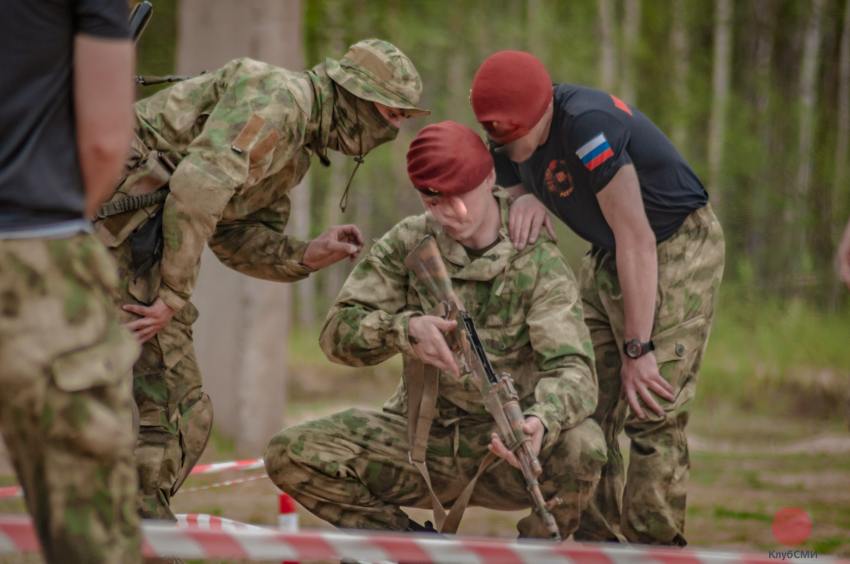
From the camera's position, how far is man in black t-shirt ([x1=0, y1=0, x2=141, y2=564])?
95.0 inches

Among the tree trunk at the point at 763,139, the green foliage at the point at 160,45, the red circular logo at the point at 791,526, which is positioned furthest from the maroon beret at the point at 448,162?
the tree trunk at the point at 763,139

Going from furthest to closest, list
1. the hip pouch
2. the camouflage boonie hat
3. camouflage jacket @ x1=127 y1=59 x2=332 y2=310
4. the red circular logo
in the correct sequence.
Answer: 1. the red circular logo
2. the camouflage boonie hat
3. the hip pouch
4. camouflage jacket @ x1=127 y1=59 x2=332 y2=310

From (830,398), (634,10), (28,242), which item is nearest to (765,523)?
(28,242)

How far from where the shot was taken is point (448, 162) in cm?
411

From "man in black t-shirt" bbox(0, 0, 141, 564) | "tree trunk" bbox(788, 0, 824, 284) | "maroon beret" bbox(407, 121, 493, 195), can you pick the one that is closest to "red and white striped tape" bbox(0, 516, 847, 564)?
"man in black t-shirt" bbox(0, 0, 141, 564)

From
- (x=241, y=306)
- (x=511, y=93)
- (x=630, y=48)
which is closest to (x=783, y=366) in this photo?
(x=241, y=306)

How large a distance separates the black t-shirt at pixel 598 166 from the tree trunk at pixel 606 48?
16086mm

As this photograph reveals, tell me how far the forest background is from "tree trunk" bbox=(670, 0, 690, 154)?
55 mm

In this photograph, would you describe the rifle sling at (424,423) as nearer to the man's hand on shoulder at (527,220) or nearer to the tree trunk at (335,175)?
the man's hand on shoulder at (527,220)

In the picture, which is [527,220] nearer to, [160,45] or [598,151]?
[598,151]

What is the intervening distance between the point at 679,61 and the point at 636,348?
19.2 meters

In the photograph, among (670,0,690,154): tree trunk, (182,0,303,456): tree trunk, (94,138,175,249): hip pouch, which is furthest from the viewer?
(670,0,690,154): tree trunk

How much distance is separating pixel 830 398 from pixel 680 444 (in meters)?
9.56

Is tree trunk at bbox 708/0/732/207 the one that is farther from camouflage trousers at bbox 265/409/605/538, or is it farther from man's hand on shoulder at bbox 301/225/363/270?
camouflage trousers at bbox 265/409/605/538
